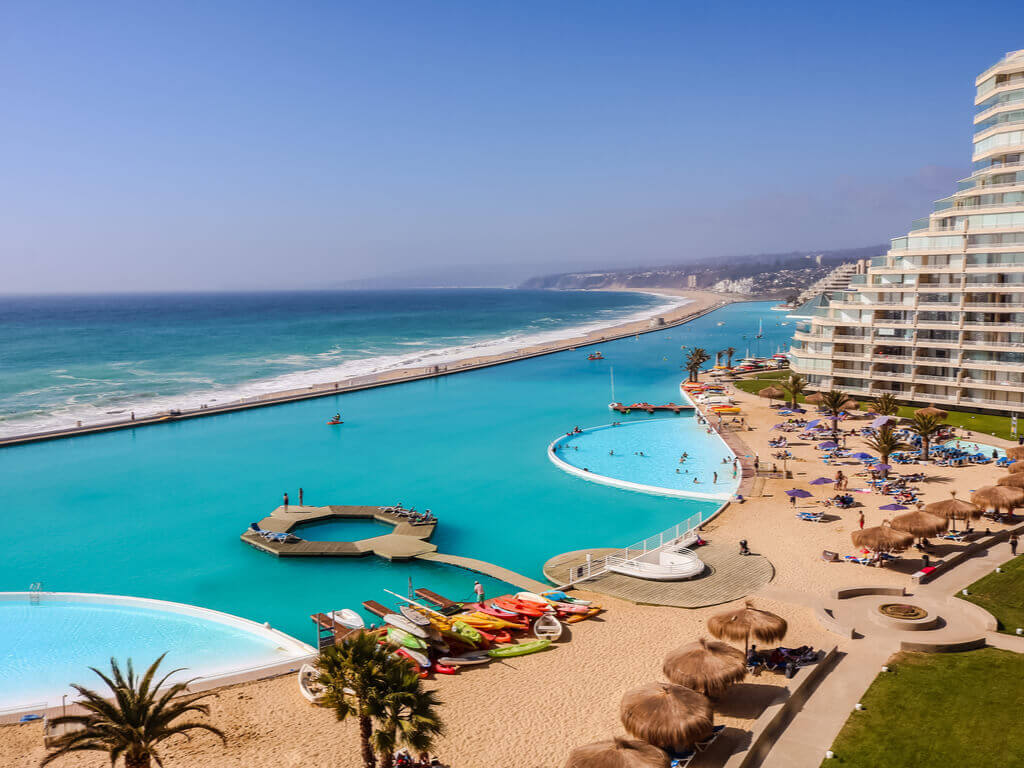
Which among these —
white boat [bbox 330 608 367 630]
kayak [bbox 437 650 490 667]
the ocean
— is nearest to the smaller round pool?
white boat [bbox 330 608 367 630]

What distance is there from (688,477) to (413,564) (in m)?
18.9

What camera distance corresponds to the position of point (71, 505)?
42.2m

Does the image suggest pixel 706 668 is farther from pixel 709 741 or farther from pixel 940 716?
pixel 940 716

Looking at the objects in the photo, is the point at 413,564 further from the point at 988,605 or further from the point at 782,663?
the point at 988,605

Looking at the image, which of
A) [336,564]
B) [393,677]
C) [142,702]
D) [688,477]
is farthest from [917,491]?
[142,702]

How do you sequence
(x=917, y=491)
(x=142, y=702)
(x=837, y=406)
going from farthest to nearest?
(x=837, y=406) < (x=917, y=491) < (x=142, y=702)

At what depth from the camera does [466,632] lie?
22750 mm

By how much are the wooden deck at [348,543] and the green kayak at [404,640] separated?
30.7 ft

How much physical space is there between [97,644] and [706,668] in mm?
20806

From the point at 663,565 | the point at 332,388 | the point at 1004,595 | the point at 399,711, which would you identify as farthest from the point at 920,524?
the point at 332,388

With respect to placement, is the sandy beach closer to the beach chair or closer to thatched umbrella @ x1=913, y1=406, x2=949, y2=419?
the beach chair

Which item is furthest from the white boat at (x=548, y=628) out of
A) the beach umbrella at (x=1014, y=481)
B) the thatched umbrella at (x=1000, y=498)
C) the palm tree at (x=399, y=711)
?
the beach umbrella at (x=1014, y=481)

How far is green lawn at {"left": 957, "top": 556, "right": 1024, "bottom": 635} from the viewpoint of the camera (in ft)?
72.8

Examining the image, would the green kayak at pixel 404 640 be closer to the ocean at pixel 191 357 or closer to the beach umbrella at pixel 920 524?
the beach umbrella at pixel 920 524
